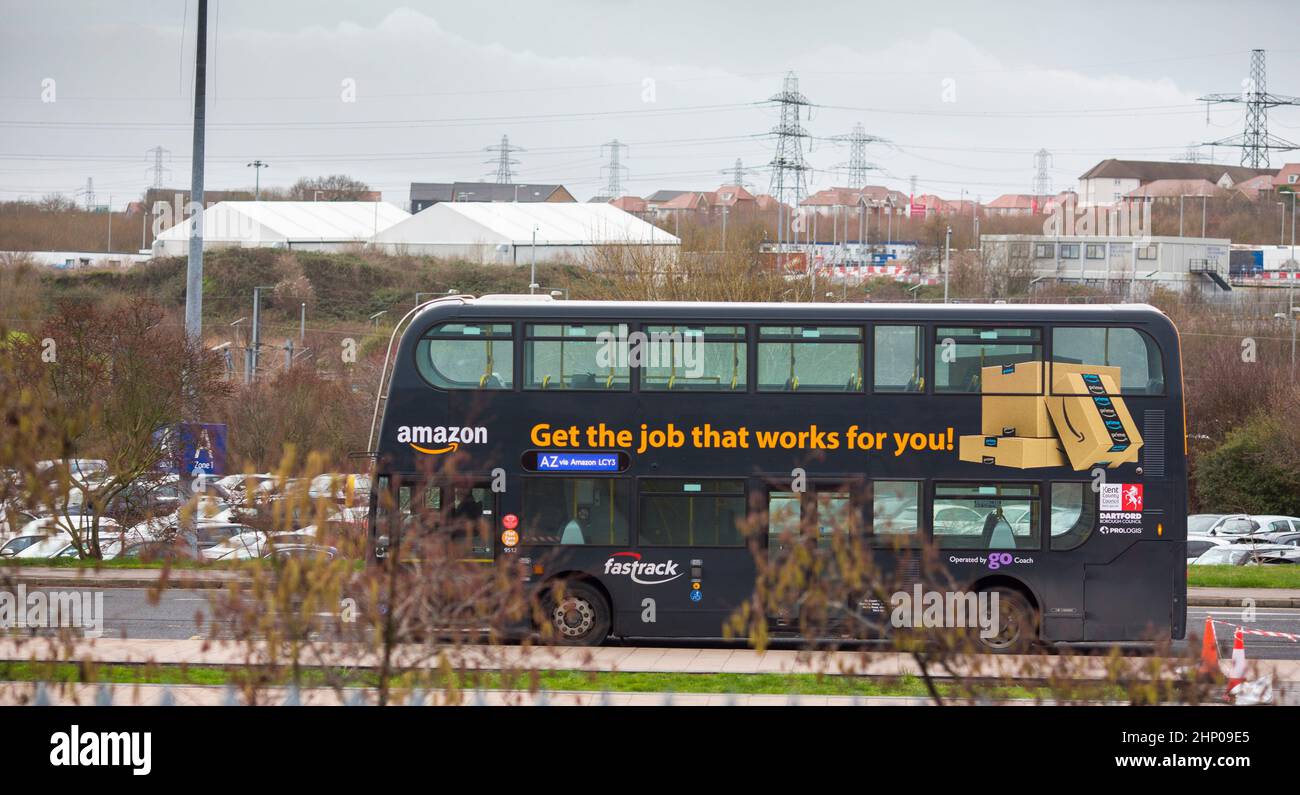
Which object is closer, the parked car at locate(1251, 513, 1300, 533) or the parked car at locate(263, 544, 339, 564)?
the parked car at locate(263, 544, 339, 564)

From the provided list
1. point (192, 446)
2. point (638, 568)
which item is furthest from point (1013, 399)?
point (192, 446)

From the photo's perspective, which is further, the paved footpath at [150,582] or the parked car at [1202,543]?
the parked car at [1202,543]

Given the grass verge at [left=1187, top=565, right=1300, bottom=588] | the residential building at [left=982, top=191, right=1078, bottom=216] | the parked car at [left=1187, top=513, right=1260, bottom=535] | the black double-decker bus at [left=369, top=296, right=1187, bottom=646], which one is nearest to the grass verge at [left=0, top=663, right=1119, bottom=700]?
the black double-decker bus at [left=369, top=296, right=1187, bottom=646]

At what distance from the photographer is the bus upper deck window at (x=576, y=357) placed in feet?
48.1

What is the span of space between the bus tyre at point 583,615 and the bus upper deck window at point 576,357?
7.49 ft

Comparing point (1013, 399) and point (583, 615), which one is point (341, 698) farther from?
point (1013, 399)

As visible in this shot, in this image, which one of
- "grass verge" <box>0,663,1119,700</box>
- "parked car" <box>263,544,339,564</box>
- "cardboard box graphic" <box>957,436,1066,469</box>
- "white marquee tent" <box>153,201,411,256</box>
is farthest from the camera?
"white marquee tent" <box>153,201,411,256</box>

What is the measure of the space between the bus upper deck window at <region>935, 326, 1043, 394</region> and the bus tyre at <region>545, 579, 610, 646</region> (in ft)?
14.9

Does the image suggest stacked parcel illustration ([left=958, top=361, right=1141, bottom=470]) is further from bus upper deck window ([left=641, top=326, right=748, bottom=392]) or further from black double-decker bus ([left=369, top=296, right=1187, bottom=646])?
bus upper deck window ([left=641, top=326, right=748, bottom=392])

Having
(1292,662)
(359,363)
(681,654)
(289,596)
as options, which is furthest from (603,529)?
(359,363)

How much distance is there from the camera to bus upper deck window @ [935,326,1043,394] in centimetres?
1457

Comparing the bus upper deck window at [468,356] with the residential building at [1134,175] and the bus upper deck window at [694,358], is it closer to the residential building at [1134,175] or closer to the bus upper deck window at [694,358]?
the bus upper deck window at [694,358]

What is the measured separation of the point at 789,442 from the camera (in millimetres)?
14539

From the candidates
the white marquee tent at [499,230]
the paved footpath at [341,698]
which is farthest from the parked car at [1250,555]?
the white marquee tent at [499,230]
